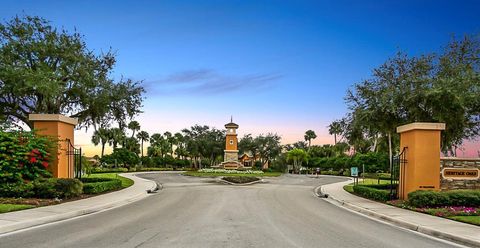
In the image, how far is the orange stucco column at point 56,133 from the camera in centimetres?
1897

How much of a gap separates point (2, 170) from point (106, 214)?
19.3 ft

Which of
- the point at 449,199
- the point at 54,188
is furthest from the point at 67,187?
the point at 449,199

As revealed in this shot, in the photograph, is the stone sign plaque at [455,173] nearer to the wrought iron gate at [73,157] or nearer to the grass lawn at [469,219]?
the grass lawn at [469,219]

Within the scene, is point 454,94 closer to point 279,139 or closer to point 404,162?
point 404,162

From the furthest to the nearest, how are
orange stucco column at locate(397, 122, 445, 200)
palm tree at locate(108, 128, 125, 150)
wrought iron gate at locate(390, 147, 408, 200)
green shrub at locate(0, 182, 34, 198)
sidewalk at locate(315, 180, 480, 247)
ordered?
palm tree at locate(108, 128, 125, 150)
wrought iron gate at locate(390, 147, 408, 200)
orange stucco column at locate(397, 122, 445, 200)
green shrub at locate(0, 182, 34, 198)
sidewalk at locate(315, 180, 480, 247)

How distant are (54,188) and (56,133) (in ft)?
10.1

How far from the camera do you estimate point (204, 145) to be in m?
87.4

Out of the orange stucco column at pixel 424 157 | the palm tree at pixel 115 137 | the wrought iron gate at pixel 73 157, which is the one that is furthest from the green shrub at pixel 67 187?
the palm tree at pixel 115 137

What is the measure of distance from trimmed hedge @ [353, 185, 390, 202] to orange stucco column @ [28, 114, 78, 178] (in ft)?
47.9

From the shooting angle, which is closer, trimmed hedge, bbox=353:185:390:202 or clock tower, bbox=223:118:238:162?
trimmed hedge, bbox=353:185:390:202

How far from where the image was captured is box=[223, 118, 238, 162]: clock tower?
6781 cm

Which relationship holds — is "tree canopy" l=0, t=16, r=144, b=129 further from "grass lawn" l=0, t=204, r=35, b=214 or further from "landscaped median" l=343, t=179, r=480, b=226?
"landscaped median" l=343, t=179, r=480, b=226

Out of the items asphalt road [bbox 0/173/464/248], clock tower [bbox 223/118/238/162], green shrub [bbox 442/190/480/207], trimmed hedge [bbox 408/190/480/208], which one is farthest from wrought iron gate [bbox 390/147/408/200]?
clock tower [bbox 223/118/238/162]

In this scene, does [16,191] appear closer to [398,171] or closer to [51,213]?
[51,213]
